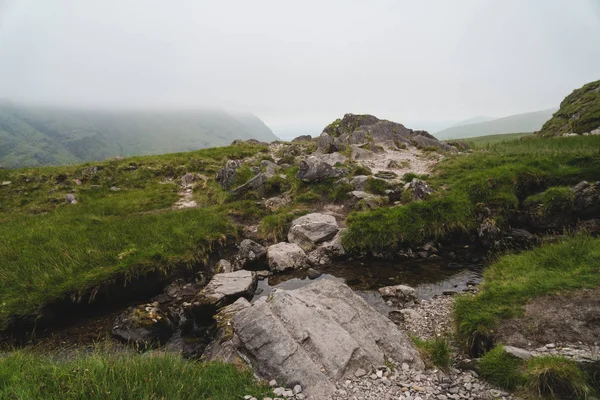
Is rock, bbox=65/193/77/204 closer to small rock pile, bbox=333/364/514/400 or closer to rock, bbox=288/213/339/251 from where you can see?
rock, bbox=288/213/339/251

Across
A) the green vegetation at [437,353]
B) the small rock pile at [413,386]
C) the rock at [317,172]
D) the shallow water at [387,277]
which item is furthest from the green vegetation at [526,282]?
the rock at [317,172]

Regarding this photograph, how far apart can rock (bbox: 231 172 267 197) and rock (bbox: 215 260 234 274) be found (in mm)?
9070

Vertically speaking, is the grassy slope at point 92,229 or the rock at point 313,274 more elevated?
the grassy slope at point 92,229

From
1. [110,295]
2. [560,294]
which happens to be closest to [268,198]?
[110,295]

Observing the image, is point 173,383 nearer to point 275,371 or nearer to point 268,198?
point 275,371

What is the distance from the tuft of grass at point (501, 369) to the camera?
604 centimetres

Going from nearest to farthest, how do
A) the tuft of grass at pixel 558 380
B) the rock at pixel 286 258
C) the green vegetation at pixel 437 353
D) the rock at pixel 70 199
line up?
the tuft of grass at pixel 558 380, the green vegetation at pixel 437 353, the rock at pixel 286 258, the rock at pixel 70 199

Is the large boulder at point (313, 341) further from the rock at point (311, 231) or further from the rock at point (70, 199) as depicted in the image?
the rock at point (70, 199)

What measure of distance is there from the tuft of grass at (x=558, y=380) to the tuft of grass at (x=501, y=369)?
0.29 metres

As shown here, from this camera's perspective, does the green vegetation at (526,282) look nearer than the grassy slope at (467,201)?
Yes

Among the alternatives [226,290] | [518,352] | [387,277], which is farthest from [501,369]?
[226,290]

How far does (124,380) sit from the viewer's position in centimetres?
550

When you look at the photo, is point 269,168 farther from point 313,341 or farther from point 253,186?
point 313,341

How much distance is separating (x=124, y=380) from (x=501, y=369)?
7944mm
